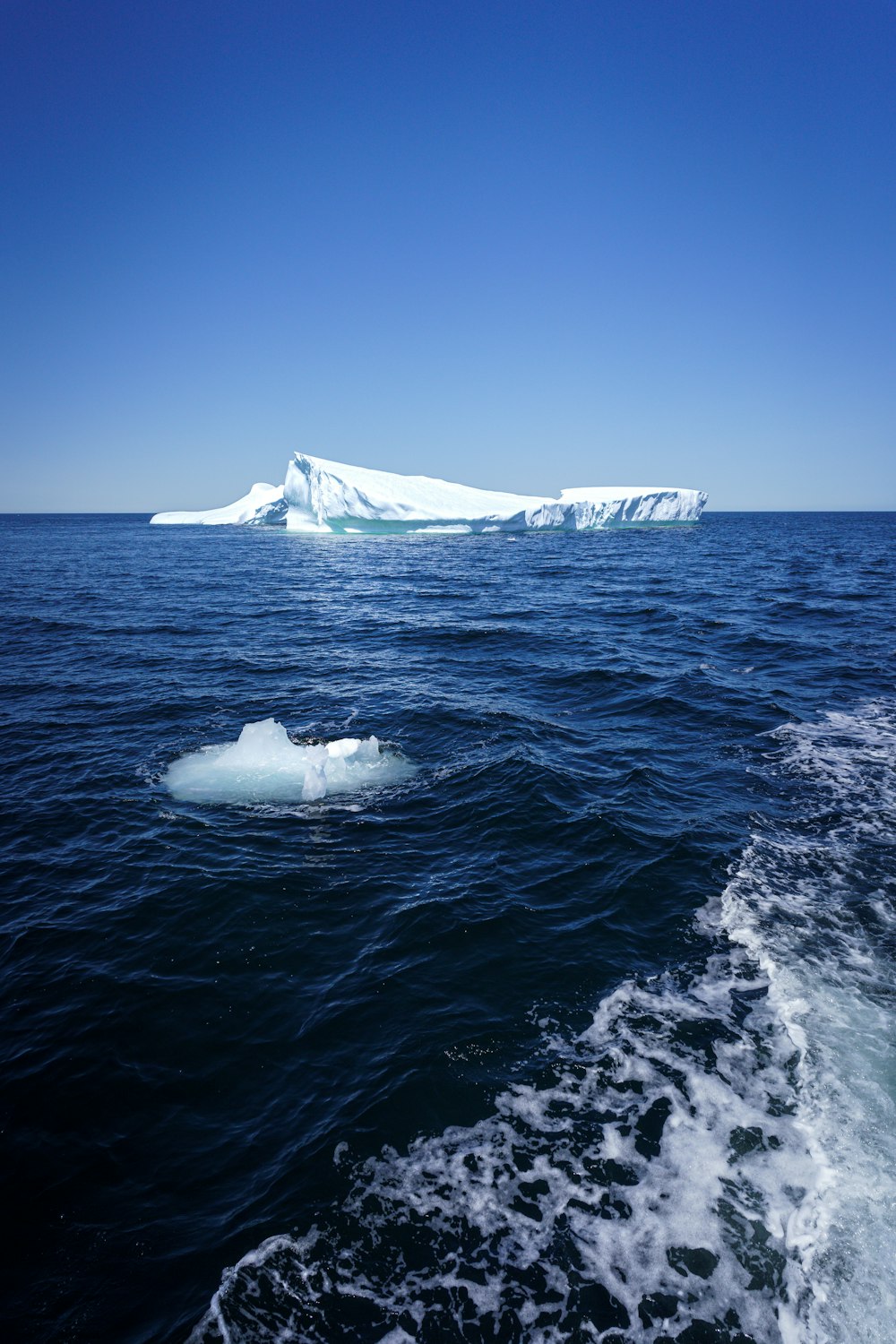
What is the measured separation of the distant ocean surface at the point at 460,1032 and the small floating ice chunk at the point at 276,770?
314 millimetres

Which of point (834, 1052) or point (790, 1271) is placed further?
point (834, 1052)

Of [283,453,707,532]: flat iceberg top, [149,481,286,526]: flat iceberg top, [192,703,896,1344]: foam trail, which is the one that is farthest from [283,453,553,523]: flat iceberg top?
[192,703,896,1344]: foam trail

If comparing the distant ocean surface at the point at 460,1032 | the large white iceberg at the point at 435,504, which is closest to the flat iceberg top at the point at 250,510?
the large white iceberg at the point at 435,504

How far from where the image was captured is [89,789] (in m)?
8.56

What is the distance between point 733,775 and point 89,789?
9.50 m

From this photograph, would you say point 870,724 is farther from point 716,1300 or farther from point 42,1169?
point 42,1169

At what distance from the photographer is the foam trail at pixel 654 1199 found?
3000 mm

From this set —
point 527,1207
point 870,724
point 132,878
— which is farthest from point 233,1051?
point 870,724

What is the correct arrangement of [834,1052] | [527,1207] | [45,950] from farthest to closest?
[45,950]
[834,1052]
[527,1207]

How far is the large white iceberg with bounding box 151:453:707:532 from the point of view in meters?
49.4

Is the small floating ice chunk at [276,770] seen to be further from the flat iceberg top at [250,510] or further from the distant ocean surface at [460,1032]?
the flat iceberg top at [250,510]

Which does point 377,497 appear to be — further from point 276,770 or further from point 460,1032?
point 460,1032

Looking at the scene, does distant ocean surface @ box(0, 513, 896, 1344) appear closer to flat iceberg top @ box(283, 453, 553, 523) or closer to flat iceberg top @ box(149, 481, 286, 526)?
flat iceberg top @ box(283, 453, 553, 523)

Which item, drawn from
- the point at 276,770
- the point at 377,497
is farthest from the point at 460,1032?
the point at 377,497
